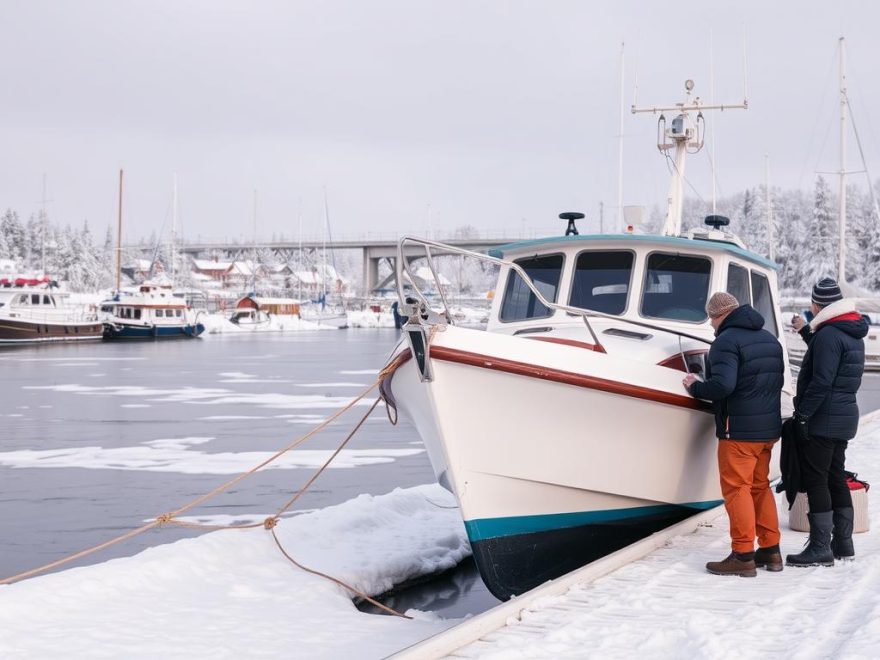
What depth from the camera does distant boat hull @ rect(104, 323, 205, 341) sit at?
55.4 meters

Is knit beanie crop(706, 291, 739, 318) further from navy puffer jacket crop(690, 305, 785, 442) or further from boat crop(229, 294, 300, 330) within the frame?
boat crop(229, 294, 300, 330)

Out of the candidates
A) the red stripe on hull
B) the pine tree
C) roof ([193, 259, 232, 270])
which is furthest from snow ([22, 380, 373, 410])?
roof ([193, 259, 232, 270])

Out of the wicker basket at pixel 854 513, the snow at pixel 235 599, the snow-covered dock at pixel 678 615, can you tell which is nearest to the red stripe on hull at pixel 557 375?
the snow-covered dock at pixel 678 615

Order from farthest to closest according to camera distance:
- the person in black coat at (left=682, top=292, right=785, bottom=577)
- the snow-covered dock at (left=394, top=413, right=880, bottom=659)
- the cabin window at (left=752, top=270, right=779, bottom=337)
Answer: the cabin window at (left=752, top=270, right=779, bottom=337) → the person in black coat at (left=682, top=292, right=785, bottom=577) → the snow-covered dock at (left=394, top=413, right=880, bottom=659)

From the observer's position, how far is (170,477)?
1231cm

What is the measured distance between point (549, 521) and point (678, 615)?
197 centimetres

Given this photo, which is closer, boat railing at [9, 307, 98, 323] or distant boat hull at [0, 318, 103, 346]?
distant boat hull at [0, 318, 103, 346]

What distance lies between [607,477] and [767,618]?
2.19 m

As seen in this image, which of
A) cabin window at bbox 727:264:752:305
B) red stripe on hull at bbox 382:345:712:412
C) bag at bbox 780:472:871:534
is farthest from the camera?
cabin window at bbox 727:264:752:305

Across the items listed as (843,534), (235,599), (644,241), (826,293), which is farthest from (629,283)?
(235,599)

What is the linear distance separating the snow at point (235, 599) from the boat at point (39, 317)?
45372 mm

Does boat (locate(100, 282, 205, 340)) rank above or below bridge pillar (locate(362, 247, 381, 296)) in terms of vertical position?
below

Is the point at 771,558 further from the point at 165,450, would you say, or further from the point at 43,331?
the point at 43,331

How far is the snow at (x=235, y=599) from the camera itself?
5.89 m
